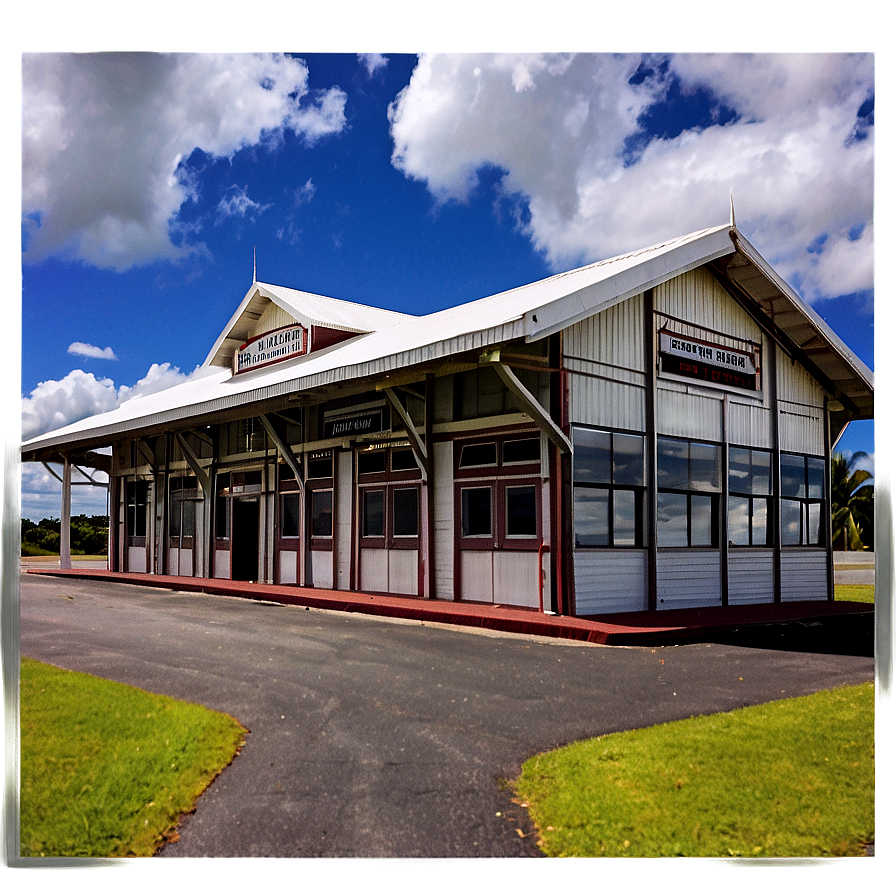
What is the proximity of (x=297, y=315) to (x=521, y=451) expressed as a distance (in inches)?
359

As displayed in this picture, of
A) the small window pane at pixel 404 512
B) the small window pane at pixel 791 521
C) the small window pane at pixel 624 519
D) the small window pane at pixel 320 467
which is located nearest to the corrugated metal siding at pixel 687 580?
the small window pane at pixel 624 519

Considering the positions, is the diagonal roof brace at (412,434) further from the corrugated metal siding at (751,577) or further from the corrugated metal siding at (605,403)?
A: the corrugated metal siding at (751,577)

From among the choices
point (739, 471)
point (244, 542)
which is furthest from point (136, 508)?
point (739, 471)

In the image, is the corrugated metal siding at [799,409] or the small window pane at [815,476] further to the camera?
the small window pane at [815,476]

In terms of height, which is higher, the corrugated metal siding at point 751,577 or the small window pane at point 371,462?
the small window pane at point 371,462

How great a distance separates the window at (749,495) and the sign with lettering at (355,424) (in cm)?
697

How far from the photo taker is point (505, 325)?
1234cm

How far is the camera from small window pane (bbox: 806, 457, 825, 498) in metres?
19.5

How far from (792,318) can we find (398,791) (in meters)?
15.4

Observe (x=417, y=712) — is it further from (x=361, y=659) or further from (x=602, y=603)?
(x=602, y=603)

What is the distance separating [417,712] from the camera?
22.9ft

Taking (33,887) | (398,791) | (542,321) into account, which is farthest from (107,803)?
(542,321)

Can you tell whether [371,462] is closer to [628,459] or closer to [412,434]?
[412,434]

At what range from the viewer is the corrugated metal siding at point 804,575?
1831 cm
